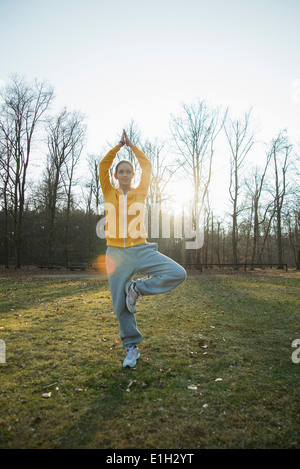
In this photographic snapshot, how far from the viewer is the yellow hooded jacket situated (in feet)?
11.5

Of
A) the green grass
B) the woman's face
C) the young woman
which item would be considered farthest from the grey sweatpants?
the woman's face

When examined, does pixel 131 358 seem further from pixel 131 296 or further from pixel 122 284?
pixel 122 284

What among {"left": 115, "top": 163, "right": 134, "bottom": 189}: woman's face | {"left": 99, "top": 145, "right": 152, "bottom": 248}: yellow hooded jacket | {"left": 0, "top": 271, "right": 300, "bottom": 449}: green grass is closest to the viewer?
{"left": 0, "top": 271, "right": 300, "bottom": 449}: green grass

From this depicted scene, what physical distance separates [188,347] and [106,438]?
7.43 feet

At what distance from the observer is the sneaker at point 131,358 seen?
3393 millimetres

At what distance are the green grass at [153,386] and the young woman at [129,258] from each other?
576 mm

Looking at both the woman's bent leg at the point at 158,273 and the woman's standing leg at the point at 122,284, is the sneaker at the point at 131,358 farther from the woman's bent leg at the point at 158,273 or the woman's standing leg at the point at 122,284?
the woman's bent leg at the point at 158,273

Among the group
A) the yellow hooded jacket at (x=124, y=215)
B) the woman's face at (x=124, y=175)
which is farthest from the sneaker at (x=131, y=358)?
the woman's face at (x=124, y=175)

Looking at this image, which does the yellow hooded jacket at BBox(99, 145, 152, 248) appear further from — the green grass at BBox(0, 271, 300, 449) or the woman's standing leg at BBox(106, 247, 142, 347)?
the green grass at BBox(0, 271, 300, 449)

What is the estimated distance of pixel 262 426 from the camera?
2.21 m

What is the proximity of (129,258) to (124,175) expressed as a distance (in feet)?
3.62

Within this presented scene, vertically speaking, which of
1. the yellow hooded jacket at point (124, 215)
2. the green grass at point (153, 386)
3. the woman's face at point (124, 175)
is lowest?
the green grass at point (153, 386)

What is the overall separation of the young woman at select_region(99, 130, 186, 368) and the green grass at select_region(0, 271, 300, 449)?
0.58 metres
